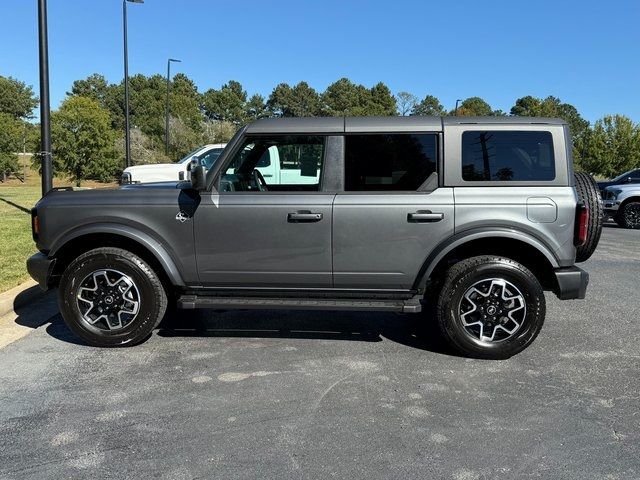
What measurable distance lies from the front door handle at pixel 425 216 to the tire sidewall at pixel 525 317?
0.49m

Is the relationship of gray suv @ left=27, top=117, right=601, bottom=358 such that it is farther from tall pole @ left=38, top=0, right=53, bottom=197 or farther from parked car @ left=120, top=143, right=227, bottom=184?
parked car @ left=120, top=143, right=227, bottom=184

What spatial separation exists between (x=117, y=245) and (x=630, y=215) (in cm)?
1435

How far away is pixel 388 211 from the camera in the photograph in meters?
4.34

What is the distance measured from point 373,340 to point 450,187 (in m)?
1.56

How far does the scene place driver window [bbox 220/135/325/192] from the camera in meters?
4.54

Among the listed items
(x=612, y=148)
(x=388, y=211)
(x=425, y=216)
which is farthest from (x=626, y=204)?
(x=612, y=148)

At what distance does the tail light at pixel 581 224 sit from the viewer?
4.27m

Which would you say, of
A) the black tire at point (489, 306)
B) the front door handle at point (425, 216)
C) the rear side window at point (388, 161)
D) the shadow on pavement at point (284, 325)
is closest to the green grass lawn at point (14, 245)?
the shadow on pavement at point (284, 325)

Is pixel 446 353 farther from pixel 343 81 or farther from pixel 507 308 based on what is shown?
pixel 343 81

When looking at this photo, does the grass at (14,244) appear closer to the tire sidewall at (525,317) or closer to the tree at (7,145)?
the tire sidewall at (525,317)

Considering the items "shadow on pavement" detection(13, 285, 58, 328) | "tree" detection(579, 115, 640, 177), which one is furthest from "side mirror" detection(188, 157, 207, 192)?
"tree" detection(579, 115, 640, 177)

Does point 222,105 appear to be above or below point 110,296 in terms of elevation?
above

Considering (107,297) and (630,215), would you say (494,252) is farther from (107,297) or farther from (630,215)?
(630,215)

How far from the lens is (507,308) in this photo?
437 centimetres
